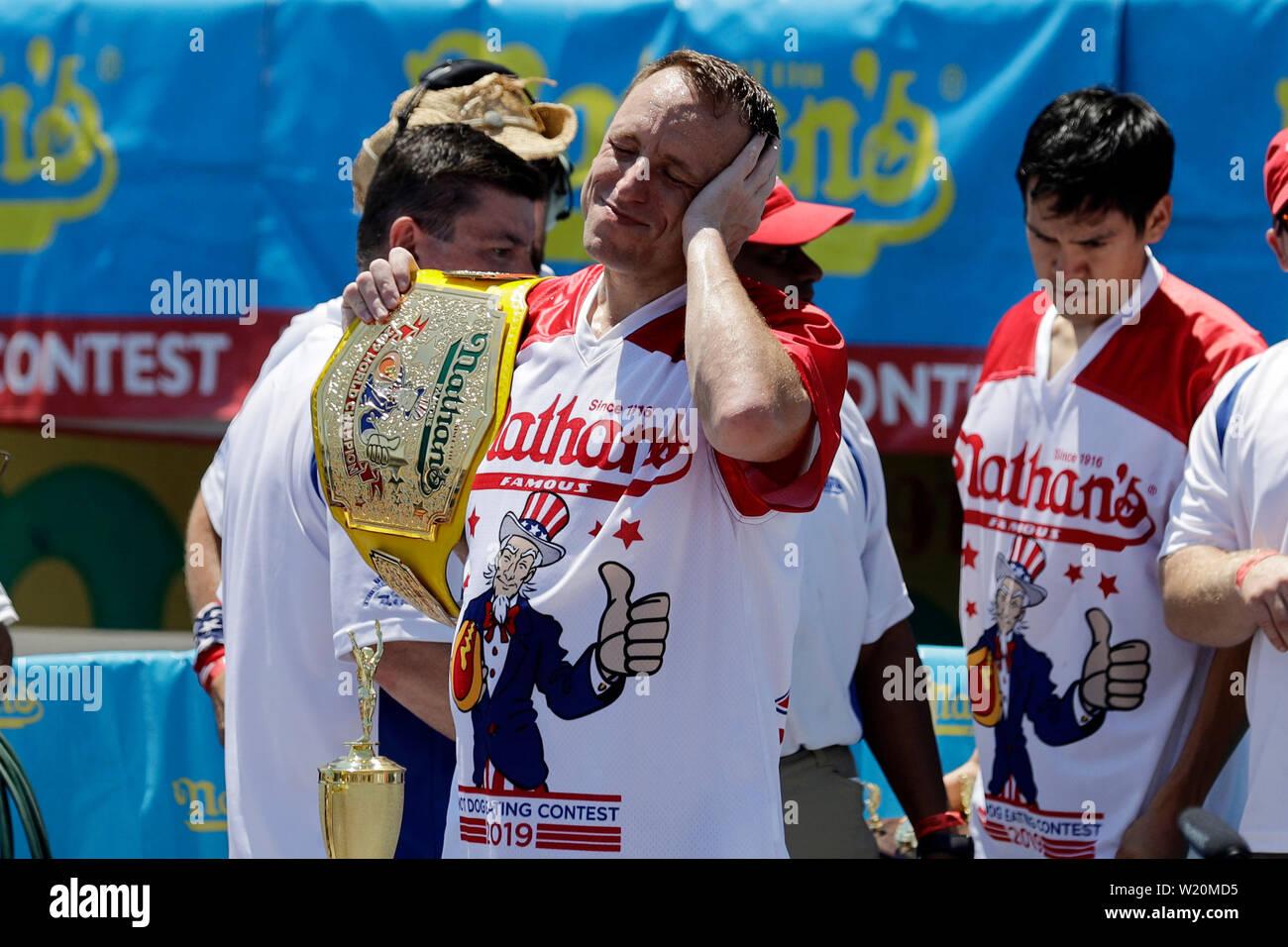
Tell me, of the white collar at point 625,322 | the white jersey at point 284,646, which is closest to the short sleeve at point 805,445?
the white collar at point 625,322

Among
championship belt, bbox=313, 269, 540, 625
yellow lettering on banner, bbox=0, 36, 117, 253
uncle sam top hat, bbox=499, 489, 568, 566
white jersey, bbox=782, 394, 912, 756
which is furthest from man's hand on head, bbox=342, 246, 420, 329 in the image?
yellow lettering on banner, bbox=0, 36, 117, 253

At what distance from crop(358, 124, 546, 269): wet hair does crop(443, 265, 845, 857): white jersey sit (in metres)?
0.95

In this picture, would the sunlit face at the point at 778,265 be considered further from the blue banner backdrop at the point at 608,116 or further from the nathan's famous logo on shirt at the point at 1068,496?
the blue banner backdrop at the point at 608,116

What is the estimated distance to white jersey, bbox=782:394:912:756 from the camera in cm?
328

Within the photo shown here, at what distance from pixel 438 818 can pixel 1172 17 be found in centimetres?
375

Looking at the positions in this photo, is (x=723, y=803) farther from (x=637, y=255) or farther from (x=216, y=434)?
(x=216, y=434)

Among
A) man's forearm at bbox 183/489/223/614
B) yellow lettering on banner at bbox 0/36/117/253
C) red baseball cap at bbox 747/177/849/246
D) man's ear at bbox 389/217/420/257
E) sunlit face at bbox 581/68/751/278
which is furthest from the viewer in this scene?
yellow lettering on banner at bbox 0/36/117/253

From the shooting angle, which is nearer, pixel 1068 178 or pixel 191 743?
pixel 1068 178

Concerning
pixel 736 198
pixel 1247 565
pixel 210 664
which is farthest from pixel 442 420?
Result: pixel 210 664

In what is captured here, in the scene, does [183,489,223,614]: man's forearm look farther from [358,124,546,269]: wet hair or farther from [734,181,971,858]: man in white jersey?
[734,181,971,858]: man in white jersey

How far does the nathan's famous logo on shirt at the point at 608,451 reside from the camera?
6.88 feet

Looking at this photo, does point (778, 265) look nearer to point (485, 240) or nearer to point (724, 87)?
point (485, 240)
